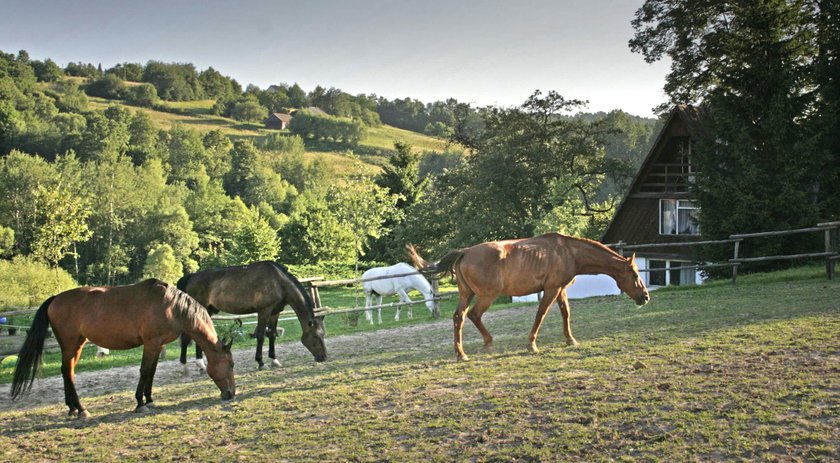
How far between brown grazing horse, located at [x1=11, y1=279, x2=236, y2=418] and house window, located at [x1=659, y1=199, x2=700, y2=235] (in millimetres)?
22746

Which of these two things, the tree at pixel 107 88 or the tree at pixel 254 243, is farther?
the tree at pixel 107 88

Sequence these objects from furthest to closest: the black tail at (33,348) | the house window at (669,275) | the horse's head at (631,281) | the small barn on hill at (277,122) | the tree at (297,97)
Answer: the tree at (297,97)
the small barn on hill at (277,122)
the house window at (669,275)
the horse's head at (631,281)
the black tail at (33,348)

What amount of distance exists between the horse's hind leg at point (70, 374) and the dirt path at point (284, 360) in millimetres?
928

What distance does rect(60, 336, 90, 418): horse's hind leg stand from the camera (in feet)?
25.9

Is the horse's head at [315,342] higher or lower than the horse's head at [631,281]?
lower

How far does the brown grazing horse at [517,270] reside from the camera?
978 centimetres

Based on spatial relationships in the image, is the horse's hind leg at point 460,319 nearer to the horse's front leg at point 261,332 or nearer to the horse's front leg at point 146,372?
the horse's front leg at point 261,332

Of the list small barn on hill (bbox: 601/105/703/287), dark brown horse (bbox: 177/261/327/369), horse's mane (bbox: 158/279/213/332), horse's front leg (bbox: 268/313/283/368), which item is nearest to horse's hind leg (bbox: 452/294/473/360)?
dark brown horse (bbox: 177/261/327/369)

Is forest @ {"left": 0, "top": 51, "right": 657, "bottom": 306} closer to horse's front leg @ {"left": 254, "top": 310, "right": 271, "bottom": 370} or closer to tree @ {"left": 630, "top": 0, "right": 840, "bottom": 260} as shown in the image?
tree @ {"left": 630, "top": 0, "right": 840, "bottom": 260}

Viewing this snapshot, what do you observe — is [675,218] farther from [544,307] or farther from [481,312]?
[481,312]

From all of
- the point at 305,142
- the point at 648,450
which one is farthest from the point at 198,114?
the point at 648,450

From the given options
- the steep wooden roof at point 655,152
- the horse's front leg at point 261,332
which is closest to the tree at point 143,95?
the steep wooden roof at point 655,152

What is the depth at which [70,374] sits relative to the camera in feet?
26.2

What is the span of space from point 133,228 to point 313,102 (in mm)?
124272
